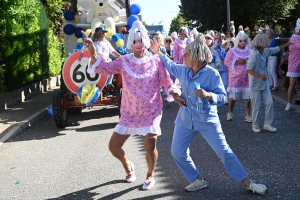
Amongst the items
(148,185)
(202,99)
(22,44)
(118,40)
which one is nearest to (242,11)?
(22,44)

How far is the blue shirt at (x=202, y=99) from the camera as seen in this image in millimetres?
4758

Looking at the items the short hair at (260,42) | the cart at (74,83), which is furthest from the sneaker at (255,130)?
the cart at (74,83)

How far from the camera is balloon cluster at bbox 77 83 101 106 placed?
847 cm

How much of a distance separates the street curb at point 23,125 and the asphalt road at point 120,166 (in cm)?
13

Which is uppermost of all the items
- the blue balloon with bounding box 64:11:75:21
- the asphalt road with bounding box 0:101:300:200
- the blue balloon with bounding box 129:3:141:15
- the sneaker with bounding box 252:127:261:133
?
the blue balloon with bounding box 129:3:141:15

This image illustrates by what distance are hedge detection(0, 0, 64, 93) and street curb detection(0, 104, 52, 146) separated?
1120 millimetres

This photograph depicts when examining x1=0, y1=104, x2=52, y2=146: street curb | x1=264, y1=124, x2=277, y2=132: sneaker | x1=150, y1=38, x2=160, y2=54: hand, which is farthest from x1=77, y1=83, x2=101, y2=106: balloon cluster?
x1=150, y1=38, x2=160, y2=54: hand

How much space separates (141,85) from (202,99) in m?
0.74

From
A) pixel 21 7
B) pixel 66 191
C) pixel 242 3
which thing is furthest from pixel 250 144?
pixel 242 3

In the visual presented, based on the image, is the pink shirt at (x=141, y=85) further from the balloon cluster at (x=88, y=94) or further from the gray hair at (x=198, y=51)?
the balloon cluster at (x=88, y=94)

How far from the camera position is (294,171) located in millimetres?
5590

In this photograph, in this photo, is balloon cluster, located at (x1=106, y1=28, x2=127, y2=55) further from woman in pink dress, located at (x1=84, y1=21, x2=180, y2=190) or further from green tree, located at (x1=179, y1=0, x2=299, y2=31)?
green tree, located at (x1=179, y1=0, x2=299, y2=31)

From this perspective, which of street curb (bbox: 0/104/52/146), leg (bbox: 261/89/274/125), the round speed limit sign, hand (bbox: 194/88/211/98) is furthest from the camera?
the round speed limit sign

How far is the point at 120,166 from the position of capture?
623 centimetres
